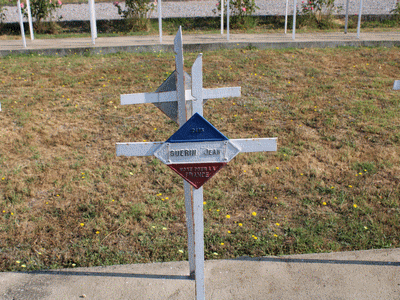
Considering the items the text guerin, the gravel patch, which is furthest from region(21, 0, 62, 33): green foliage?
the text guerin

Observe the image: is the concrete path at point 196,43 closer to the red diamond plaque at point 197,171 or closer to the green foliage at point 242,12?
the green foliage at point 242,12

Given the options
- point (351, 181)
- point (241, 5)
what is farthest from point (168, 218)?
point (241, 5)

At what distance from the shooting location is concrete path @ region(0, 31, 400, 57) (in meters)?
8.84

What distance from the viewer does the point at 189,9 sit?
47.9ft

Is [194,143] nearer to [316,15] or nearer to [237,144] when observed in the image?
[237,144]

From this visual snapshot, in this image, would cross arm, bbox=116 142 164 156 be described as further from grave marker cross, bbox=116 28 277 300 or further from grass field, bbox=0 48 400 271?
grass field, bbox=0 48 400 271

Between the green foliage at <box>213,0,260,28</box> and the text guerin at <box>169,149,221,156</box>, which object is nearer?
the text guerin at <box>169,149,221,156</box>

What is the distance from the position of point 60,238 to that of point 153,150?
1.86 m

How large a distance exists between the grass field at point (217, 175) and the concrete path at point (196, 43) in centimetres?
73

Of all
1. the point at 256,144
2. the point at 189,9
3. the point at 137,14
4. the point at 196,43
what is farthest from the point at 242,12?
the point at 256,144

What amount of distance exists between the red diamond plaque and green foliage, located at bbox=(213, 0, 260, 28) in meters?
10.1

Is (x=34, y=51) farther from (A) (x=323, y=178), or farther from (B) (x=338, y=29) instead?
(B) (x=338, y=29)

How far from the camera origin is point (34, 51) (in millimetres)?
8852

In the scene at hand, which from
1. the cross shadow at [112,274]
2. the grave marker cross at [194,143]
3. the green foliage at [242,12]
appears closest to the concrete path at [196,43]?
the green foliage at [242,12]
